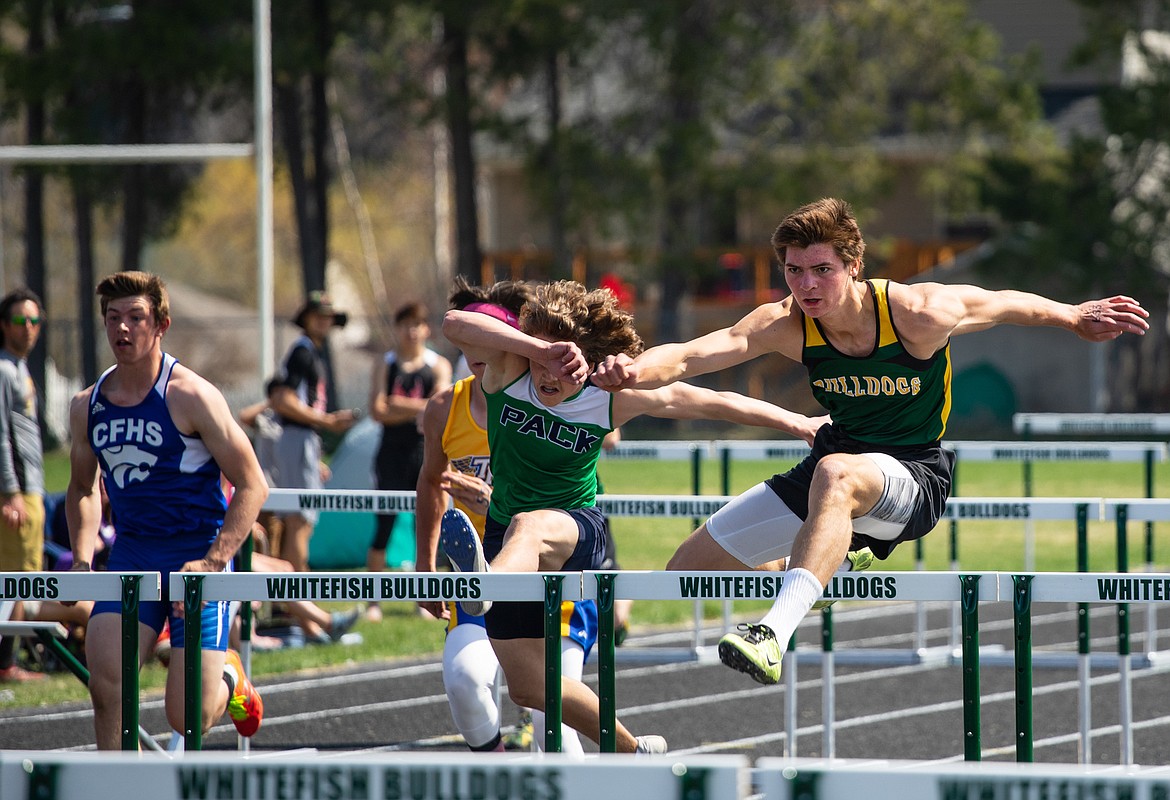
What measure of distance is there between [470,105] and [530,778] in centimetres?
2552

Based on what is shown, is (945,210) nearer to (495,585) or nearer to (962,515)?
(962,515)

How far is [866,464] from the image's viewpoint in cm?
471

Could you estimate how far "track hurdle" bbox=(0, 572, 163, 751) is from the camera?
4.22m

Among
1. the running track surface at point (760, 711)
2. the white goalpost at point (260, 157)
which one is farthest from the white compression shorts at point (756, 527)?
the white goalpost at point (260, 157)

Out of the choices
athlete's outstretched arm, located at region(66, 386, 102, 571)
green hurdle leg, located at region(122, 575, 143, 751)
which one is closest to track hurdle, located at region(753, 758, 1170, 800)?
green hurdle leg, located at region(122, 575, 143, 751)

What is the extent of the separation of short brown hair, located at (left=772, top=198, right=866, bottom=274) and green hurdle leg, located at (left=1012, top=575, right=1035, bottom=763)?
1353 millimetres

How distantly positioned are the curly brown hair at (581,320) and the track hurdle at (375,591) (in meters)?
1.04

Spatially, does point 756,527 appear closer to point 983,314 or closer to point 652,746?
point 652,746

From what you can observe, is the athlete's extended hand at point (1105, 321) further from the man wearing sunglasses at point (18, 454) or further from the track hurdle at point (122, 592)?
the man wearing sunglasses at point (18, 454)

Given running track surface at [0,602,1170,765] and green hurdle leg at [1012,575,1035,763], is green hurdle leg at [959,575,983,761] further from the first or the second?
running track surface at [0,602,1170,765]

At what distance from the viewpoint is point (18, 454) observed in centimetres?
820

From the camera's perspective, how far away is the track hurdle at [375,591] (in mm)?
4090

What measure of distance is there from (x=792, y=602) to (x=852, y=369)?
1067 mm

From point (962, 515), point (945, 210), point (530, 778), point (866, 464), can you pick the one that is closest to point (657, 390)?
point (866, 464)
